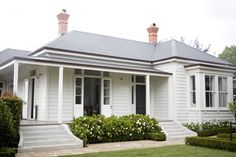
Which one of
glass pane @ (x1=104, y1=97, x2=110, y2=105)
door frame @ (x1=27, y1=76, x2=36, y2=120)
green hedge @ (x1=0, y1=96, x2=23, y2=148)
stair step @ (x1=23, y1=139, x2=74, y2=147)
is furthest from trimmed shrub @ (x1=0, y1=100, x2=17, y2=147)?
glass pane @ (x1=104, y1=97, x2=110, y2=105)

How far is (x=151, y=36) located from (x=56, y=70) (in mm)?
10448

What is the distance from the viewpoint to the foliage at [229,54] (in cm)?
5169

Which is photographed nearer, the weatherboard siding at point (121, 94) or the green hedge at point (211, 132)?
the green hedge at point (211, 132)

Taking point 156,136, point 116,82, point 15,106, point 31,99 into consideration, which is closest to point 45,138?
point 15,106

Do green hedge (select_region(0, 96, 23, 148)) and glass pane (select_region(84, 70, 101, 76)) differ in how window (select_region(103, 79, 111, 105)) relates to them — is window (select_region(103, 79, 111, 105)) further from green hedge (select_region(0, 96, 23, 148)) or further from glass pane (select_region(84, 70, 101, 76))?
green hedge (select_region(0, 96, 23, 148))

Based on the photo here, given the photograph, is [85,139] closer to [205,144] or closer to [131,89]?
[205,144]

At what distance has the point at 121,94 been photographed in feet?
53.0

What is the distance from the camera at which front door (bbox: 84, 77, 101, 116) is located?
49.1ft

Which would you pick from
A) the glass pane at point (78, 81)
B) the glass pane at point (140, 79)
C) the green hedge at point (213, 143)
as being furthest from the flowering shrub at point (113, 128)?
the glass pane at point (140, 79)

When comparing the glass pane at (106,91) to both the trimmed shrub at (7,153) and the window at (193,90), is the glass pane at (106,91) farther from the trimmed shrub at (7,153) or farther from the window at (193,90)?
the trimmed shrub at (7,153)

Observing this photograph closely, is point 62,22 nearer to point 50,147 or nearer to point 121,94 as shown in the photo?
point 121,94

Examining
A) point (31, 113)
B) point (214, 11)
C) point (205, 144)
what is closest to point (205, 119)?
point (205, 144)

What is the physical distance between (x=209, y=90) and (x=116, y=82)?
18.3 ft

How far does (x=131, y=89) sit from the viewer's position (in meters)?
16.7
